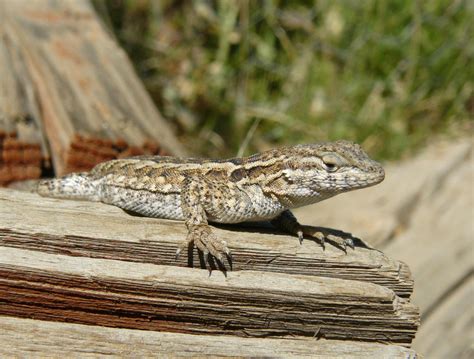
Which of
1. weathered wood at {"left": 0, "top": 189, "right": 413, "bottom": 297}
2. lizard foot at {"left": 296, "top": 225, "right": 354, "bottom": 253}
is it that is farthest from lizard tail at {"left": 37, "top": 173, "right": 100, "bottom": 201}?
lizard foot at {"left": 296, "top": 225, "right": 354, "bottom": 253}

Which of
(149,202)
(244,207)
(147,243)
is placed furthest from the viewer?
(149,202)

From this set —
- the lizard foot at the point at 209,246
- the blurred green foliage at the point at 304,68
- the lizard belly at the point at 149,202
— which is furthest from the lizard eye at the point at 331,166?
the blurred green foliage at the point at 304,68

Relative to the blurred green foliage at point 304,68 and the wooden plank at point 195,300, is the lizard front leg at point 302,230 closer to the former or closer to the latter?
the wooden plank at point 195,300

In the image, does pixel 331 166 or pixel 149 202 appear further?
pixel 149 202

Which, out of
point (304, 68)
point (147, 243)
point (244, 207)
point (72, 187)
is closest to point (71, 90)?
point (72, 187)

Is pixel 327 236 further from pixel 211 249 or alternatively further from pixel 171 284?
pixel 171 284

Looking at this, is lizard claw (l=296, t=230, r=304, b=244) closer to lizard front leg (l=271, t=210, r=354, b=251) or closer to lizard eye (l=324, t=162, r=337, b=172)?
lizard front leg (l=271, t=210, r=354, b=251)
